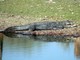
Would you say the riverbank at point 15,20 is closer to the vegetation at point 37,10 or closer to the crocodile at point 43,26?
the vegetation at point 37,10

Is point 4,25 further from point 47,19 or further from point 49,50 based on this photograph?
point 49,50

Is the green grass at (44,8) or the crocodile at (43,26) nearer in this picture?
the crocodile at (43,26)

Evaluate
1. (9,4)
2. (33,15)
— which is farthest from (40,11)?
(9,4)

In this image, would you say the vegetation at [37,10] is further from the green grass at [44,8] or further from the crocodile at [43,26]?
the crocodile at [43,26]

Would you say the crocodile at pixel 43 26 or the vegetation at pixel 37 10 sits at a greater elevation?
the vegetation at pixel 37 10

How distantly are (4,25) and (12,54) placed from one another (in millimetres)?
5423

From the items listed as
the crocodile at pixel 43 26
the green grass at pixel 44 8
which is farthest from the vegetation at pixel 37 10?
the crocodile at pixel 43 26

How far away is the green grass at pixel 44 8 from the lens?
81.9ft

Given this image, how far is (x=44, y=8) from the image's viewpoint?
2634 cm

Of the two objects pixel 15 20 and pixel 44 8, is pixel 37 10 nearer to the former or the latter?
pixel 44 8

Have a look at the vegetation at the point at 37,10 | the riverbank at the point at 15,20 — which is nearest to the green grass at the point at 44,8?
the vegetation at the point at 37,10

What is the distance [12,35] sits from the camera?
71.5 ft

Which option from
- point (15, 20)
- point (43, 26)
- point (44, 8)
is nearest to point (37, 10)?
point (44, 8)

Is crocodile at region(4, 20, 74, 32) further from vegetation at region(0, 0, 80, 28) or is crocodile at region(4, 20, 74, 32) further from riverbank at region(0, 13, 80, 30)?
vegetation at region(0, 0, 80, 28)
